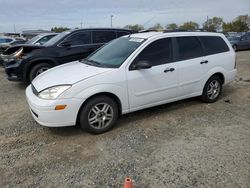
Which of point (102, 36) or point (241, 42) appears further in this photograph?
point (241, 42)

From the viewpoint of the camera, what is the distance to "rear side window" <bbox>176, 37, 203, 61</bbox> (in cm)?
488

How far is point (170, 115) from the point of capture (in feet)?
15.9

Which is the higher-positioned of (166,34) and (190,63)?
(166,34)

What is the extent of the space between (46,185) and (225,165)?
2.22 meters

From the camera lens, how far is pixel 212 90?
18.1ft

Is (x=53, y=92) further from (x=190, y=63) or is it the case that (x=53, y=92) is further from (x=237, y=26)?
(x=237, y=26)

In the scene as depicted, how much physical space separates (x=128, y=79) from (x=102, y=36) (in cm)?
424

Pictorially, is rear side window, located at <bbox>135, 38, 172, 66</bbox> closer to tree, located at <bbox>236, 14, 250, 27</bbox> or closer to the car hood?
the car hood

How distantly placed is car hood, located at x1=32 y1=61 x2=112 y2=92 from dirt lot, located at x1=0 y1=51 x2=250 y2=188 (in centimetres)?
83

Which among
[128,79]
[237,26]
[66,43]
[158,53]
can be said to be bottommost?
[128,79]

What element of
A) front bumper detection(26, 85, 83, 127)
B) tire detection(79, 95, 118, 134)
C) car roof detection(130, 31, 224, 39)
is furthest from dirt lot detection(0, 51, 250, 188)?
car roof detection(130, 31, 224, 39)

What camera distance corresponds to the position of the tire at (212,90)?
17.7 ft

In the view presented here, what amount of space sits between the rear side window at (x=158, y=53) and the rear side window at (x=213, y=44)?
3.41 ft

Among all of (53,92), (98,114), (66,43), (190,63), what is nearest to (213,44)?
(190,63)
